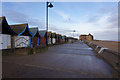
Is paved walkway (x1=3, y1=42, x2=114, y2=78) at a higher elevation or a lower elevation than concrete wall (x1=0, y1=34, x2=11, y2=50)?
lower

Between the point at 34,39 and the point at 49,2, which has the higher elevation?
the point at 49,2

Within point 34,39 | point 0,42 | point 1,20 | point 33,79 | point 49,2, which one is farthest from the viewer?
point 34,39

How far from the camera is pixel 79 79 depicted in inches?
104

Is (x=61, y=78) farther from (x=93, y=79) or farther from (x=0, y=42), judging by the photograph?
(x=0, y=42)

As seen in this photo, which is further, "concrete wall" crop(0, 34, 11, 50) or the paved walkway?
"concrete wall" crop(0, 34, 11, 50)

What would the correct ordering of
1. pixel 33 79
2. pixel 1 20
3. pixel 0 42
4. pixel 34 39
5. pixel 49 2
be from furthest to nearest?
pixel 34 39
pixel 49 2
pixel 0 42
pixel 1 20
pixel 33 79

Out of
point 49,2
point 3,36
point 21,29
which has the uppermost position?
point 49,2

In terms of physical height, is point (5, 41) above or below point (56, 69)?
above

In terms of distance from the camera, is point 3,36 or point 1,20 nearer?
point 1,20

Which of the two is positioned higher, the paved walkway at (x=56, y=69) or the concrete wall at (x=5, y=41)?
the concrete wall at (x=5, y=41)

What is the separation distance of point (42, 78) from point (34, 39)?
13480 mm

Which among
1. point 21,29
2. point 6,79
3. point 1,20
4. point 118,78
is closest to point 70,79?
point 118,78

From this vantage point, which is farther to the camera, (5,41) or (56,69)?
(5,41)

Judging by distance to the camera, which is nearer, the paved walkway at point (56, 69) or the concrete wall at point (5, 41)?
the paved walkway at point (56, 69)
